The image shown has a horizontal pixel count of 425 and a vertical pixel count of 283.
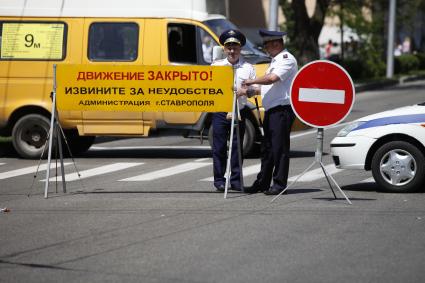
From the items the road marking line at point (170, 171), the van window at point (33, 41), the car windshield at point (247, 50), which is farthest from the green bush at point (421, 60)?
the road marking line at point (170, 171)

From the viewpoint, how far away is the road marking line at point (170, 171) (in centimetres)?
1399

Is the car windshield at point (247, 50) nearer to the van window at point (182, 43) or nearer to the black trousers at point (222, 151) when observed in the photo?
the van window at point (182, 43)

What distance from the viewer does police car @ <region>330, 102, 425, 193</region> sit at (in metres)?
11.7

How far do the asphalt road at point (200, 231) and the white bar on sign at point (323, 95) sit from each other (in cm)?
99

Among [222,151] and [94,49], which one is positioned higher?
[94,49]

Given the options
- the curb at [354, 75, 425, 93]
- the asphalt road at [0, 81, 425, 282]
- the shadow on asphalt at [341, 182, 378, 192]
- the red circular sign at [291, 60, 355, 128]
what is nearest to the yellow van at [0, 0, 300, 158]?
the asphalt road at [0, 81, 425, 282]

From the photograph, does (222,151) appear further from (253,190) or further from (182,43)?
(182,43)

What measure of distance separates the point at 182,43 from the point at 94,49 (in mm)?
1292

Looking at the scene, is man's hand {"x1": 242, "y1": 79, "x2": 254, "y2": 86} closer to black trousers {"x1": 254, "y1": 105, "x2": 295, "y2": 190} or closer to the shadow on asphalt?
black trousers {"x1": 254, "y1": 105, "x2": 295, "y2": 190}

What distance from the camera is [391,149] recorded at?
38.8ft

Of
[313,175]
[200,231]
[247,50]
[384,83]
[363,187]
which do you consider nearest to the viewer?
[200,231]

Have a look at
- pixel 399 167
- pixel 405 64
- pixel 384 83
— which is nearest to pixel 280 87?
pixel 399 167

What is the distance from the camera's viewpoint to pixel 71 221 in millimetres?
10023

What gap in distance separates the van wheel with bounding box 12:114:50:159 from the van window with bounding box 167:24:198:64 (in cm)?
215
